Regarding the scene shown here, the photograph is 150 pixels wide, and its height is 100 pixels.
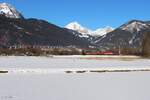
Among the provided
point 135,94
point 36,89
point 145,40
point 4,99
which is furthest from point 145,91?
point 145,40

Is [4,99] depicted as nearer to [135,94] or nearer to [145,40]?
[135,94]

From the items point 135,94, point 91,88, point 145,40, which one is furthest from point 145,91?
point 145,40

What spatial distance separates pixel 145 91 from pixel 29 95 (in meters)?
5.65

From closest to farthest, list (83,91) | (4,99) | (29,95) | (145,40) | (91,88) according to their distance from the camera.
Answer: (4,99)
(29,95)
(83,91)
(91,88)
(145,40)

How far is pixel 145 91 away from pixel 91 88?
267 centimetres

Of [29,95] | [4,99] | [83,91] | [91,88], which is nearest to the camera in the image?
[4,99]

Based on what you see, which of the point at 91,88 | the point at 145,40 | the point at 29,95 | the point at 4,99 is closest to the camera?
the point at 4,99

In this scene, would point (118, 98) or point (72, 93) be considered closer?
point (118, 98)

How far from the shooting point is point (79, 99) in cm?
1486

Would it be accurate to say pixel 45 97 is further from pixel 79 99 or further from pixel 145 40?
pixel 145 40

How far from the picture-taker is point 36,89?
17.8m

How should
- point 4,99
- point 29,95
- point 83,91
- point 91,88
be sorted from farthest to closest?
1. point 91,88
2. point 83,91
3. point 29,95
4. point 4,99

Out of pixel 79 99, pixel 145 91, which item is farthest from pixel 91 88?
pixel 79 99

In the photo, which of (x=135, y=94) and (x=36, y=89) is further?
(x=36, y=89)
